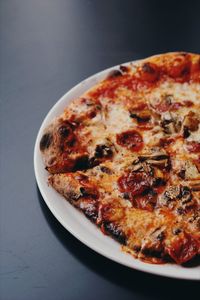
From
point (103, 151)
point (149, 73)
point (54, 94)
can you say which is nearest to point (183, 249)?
point (103, 151)

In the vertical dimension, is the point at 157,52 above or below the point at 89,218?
above

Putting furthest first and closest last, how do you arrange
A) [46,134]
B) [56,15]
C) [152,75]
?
[56,15] → [152,75] → [46,134]

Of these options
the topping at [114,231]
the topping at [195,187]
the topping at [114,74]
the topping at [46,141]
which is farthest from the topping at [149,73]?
the topping at [114,231]

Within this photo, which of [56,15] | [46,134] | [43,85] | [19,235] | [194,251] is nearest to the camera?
[194,251]

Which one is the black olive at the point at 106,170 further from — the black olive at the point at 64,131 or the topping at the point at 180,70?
the topping at the point at 180,70

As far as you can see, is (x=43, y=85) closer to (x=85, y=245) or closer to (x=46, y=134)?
(x=46, y=134)

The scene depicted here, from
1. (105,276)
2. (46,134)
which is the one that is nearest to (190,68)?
(46,134)

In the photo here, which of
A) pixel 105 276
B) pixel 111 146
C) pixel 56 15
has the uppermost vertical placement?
pixel 56 15

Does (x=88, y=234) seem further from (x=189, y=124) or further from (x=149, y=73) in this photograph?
(x=149, y=73)
